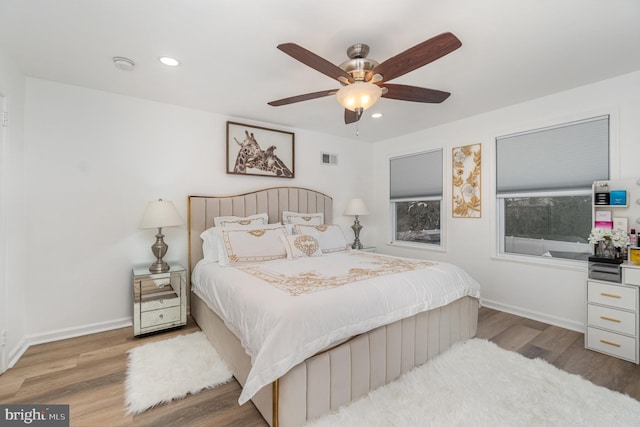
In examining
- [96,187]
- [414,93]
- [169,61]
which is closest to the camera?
[414,93]

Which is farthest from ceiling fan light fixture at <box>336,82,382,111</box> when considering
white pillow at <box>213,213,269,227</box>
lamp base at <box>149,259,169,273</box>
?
lamp base at <box>149,259,169,273</box>

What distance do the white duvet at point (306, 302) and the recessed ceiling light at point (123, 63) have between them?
1892 millimetres

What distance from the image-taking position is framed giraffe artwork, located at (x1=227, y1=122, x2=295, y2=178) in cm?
375

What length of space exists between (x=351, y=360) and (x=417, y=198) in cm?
323

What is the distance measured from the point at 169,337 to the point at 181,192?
1587 mm

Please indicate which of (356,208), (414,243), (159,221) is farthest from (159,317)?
(414,243)

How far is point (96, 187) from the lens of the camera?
9.69ft

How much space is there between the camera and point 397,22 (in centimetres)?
187

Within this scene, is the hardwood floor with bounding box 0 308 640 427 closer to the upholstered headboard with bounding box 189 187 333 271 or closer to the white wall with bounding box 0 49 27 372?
the white wall with bounding box 0 49 27 372

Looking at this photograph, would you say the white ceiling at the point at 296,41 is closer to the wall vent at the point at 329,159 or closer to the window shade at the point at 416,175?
the window shade at the point at 416,175

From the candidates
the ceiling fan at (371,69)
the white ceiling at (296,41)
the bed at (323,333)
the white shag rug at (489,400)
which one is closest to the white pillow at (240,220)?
the bed at (323,333)

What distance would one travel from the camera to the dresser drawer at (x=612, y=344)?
7.67ft

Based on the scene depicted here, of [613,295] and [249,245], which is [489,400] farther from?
[249,245]

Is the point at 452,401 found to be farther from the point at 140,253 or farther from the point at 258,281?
the point at 140,253
